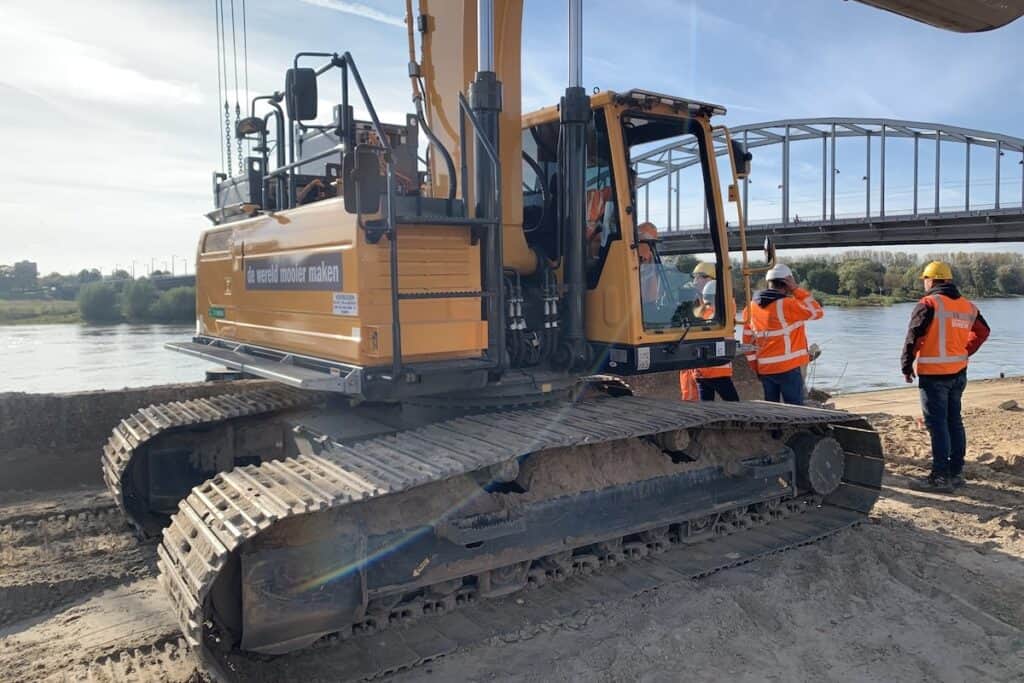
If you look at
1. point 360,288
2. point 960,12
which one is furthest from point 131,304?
point 960,12

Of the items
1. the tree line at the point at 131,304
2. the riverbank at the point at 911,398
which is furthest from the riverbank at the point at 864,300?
the tree line at the point at 131,304

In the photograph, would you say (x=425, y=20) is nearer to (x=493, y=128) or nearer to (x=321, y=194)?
(x=493, y=128)

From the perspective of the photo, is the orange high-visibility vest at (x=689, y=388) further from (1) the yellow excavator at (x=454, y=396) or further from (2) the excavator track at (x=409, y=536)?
(2) the excavator track at (x=409, y=536)

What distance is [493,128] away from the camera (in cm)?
431

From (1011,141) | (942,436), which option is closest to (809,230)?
(1011,141)

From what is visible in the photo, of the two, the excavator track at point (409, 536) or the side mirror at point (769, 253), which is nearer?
the excavator track at point (409, 536)

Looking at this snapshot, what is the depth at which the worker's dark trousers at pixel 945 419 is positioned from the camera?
21.1 feet

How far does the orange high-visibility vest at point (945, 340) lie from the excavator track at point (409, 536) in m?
1.86

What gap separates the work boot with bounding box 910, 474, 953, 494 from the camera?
628cm

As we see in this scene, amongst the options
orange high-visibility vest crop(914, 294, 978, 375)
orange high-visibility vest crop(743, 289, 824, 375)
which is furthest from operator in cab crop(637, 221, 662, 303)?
orange high-visibility vest crop(914, 294, 978, 375)

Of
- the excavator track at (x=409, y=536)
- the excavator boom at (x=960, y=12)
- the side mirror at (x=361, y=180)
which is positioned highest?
the excavator boom at (x=960, y=12)

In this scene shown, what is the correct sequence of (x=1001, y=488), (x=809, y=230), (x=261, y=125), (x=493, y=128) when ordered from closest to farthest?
(x=493, y=128)
(x=261, y=125)
(x=1001, y=488)
(x=809, y=230)

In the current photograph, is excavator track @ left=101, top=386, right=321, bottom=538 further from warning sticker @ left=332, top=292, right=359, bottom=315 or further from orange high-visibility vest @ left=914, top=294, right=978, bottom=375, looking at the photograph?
orange high-visibility vest @ left=914, top=294, right=978, bottom=375

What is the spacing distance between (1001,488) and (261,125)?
6369mm
